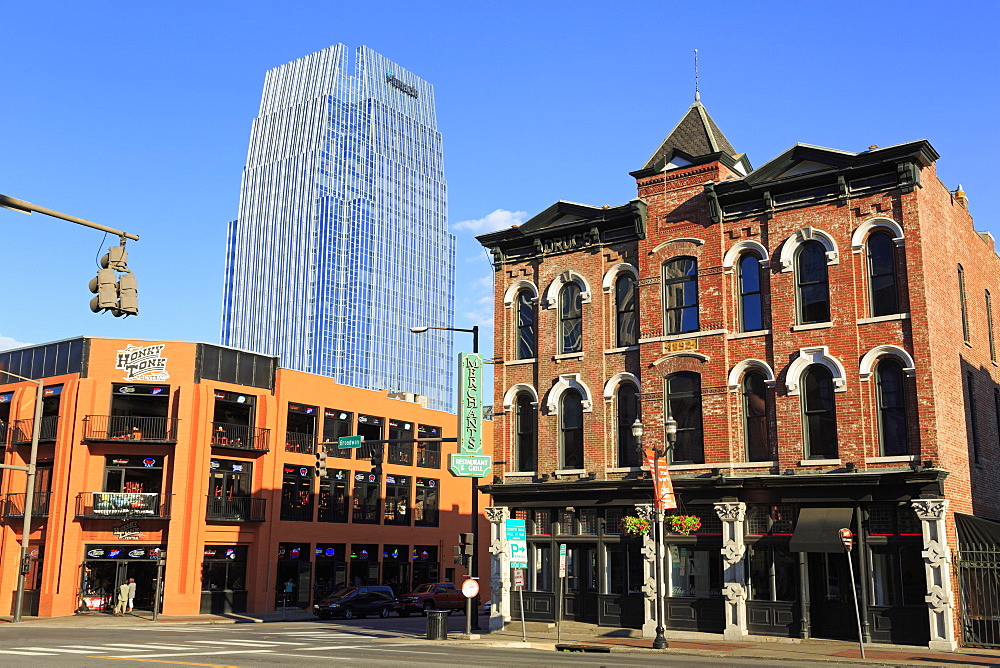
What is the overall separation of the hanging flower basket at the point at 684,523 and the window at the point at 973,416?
823 centimetres

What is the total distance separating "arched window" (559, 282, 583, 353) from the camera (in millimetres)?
31938

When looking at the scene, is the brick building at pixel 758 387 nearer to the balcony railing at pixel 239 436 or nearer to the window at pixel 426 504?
the balcony railing at pixel 239 436

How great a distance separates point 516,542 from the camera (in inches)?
1064

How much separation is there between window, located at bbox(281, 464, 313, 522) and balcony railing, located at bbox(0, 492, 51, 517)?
10828 millimetres

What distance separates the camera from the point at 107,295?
1277 cm

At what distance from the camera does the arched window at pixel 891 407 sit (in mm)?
25406

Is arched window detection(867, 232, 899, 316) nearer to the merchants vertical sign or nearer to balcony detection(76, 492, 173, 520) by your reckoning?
the merchants vertical sign

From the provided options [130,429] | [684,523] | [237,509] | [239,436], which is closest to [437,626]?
[684,523]

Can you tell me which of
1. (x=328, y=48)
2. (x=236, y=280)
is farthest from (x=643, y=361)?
(x=328, y=48)

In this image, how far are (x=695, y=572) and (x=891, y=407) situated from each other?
7369mm

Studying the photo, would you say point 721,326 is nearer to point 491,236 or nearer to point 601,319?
point 601,319

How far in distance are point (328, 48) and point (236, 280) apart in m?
44.5

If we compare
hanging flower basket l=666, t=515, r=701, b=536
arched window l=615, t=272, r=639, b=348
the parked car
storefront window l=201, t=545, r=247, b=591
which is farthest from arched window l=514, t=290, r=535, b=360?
storefront window l=201, t=545, r=247, b=591

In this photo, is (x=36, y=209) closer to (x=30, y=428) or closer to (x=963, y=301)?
(x=963, y=301)
